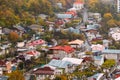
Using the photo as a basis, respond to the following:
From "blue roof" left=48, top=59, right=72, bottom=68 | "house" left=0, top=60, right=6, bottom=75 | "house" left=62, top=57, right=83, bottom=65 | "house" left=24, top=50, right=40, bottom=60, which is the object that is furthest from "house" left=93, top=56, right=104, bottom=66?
"house" left=0, top=60, right=6, bottom=75

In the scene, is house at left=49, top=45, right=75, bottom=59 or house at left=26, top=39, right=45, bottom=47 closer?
house at left=49, top=45, right=75, bottom=59

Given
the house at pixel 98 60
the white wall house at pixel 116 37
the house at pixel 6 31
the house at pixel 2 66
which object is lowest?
the white wall house at pixel 116 37

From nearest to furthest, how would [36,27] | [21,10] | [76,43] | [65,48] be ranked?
[65,48] → [76,43] → [36,27] → [21,10]

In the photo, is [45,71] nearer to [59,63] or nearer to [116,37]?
[59,63]

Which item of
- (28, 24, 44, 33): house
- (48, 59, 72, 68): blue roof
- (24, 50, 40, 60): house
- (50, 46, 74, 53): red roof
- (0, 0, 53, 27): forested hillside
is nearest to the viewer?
(48, 59, 72, 68): blue roof

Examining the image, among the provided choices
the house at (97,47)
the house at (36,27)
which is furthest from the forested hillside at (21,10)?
the house at (97,47)

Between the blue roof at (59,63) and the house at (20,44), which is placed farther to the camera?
the house at (20,44)

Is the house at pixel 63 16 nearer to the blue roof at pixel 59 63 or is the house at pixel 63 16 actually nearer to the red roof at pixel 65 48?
the red roof at pixel 65 48

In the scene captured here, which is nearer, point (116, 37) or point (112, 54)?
point (112, 54)

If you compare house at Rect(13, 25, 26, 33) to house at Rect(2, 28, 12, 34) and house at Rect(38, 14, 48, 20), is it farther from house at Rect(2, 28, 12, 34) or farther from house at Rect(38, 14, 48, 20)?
house at Rect(38, 14, 48, 20)

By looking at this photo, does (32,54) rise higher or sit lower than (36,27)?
lower

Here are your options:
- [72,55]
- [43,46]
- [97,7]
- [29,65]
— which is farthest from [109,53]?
[97,7]

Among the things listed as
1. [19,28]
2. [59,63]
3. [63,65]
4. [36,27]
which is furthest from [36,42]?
[63,65]

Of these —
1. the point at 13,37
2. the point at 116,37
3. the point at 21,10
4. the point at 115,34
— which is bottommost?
the point at 116,37
